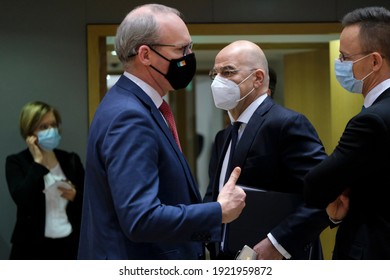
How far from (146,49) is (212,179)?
1.04m

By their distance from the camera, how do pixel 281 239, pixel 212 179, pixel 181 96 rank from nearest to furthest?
pixel 281 239 → pixel 212 179 → pixel 181 96

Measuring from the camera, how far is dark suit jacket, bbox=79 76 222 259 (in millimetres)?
1734

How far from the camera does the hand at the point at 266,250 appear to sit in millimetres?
2393

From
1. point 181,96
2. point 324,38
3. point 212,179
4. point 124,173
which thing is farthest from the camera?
point 181,96

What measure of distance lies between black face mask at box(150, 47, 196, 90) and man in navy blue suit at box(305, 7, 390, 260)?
533 millimetres

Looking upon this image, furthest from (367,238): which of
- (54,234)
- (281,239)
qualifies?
(54,234)

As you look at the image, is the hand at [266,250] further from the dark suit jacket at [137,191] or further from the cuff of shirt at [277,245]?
the dark suit jacket at [137,191]

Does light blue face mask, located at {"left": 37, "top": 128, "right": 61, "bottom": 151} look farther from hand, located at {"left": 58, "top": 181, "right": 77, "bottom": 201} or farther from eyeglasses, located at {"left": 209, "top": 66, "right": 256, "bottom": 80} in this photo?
eyeglasses, located at {"left": 209, "top": 66, "right": 256, "bottom": 80}

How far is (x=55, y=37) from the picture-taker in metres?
4.41

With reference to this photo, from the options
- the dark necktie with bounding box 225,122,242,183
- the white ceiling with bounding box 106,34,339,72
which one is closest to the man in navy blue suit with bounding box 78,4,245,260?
the dark necktie with bounding box 225,122,242,183

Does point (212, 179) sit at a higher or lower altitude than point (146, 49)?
lower

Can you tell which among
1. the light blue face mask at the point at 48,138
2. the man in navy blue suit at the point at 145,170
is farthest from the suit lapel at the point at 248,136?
the light blue face mask at the point at 48,138

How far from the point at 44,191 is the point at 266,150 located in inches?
71.2

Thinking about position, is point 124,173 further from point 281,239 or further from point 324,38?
point 324,38
